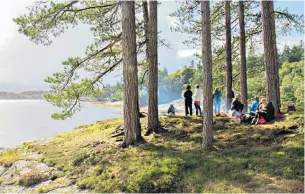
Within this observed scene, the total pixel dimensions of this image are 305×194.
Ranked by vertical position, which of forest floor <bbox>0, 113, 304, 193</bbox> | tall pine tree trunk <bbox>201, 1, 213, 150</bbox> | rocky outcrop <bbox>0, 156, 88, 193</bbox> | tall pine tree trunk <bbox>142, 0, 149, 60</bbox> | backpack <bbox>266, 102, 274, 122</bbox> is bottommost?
rocky outcrop <bbox>0, 156, 88, 193</bbox>

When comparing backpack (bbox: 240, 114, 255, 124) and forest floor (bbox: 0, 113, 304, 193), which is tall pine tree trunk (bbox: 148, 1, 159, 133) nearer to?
forest floor (bbox: 0, 113, 304, 193)

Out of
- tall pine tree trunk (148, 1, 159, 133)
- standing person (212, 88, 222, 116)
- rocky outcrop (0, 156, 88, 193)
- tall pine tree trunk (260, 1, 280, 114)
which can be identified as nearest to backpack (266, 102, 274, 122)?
tall pine tree trunk (260, 1, 280, 114)

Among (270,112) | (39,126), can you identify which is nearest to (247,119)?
(270,112)

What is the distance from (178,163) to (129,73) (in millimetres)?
3655

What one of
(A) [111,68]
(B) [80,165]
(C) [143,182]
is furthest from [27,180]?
(A) [111,68]

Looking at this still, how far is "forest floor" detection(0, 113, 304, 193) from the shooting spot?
6.46m

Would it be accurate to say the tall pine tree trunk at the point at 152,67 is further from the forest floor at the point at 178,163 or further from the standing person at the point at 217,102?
the standing person at the point at 217,102

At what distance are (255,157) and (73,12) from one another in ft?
27.6

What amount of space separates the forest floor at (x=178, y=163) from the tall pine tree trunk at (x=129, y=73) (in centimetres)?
59

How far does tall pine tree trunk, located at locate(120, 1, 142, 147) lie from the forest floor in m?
0.59

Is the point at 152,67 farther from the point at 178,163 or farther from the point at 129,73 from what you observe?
the point at 178,163

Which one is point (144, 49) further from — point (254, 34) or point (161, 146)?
point (254, 34)

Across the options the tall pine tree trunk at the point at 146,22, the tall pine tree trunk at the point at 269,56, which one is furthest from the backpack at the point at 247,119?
the tall pine tree trunk at the point at 146,22

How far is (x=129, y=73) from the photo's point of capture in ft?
32.9
